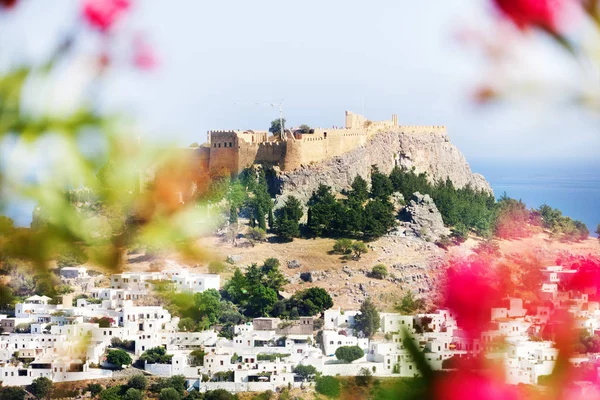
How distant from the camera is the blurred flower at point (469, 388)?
1318 mm

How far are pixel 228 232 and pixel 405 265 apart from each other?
3.98m

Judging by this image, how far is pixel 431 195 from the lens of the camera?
29.9 m

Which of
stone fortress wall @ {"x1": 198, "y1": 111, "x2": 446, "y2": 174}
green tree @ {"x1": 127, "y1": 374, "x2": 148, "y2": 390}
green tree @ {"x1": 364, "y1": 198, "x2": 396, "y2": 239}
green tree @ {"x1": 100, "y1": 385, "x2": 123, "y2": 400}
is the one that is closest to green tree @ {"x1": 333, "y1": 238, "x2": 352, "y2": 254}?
green tree @ {"x1": 364, "y1": 198, "x2": 396, "y2": 239}

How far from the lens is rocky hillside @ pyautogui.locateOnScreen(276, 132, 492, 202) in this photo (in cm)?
2711

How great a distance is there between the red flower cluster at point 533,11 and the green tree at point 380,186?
27.5 meters

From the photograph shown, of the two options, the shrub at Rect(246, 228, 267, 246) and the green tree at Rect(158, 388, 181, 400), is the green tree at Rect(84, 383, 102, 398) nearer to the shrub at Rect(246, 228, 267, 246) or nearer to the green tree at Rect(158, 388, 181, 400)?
the green tree at Rect(158, 388, 181, 400)

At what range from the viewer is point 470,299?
1.43 m

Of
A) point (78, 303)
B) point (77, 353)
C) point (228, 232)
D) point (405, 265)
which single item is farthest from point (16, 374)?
point (77, 353)

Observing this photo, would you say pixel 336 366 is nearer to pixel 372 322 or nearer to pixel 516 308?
pixel 372 322

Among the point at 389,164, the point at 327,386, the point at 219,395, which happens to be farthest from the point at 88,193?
the point at 389,164

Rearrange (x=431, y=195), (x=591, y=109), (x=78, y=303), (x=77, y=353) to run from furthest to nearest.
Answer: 1. (x=431, y=195)
2. (x=78, y=303)
3. (x=77, y=353)
4. (x=591, y=109)

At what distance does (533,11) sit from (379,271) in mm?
25997

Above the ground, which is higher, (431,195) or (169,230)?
(431,195)

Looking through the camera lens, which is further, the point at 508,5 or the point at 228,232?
the point at 228,232
